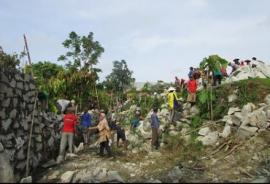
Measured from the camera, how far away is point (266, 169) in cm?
1286

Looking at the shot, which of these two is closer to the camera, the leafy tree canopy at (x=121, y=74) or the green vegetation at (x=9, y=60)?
the green vegetation at (x=9, y=60)

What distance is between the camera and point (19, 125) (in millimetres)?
13062

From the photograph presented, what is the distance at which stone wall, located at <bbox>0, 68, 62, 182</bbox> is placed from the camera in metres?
12.3

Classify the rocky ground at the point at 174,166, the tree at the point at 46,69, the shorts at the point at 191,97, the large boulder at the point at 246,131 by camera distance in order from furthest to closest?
the tree at the point at 46,69 < the shorts at the point at 191,97 < the large boulder at the point at 246,131 < the rocky ground at the point at 174,166

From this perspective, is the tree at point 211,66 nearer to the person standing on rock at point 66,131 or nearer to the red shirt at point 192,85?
the red shirt at point 192,85

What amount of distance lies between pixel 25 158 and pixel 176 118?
748 cm

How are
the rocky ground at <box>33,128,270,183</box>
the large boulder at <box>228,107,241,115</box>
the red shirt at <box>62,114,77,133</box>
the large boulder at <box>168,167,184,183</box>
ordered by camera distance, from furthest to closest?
1. the large boulder at <box>228,107,241,115</box>
2. the red shirt at <box>62,114,77,133</box>
3. the rocky ground at <box>33,128,270,183</box>
4. the large boulder at <box>168,167,184,183</box>

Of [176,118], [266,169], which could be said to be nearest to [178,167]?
[266,169]

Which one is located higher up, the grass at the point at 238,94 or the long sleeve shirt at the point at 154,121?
the grass at the point at 238,94

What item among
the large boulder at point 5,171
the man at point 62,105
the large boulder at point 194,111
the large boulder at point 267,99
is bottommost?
the large boulder at point 5,171

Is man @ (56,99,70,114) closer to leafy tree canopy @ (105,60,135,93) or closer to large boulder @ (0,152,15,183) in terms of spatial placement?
large boulder @ (0,152,15,183)

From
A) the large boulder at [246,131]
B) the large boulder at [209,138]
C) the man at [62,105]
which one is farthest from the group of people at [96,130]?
the large boulder at [246,131]

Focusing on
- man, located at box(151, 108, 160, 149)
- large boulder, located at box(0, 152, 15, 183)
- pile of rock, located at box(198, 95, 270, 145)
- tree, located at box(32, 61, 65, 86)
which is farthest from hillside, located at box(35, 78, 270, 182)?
tree, located at box(32, 61, 65, 86)

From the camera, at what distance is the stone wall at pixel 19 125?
12297mm
